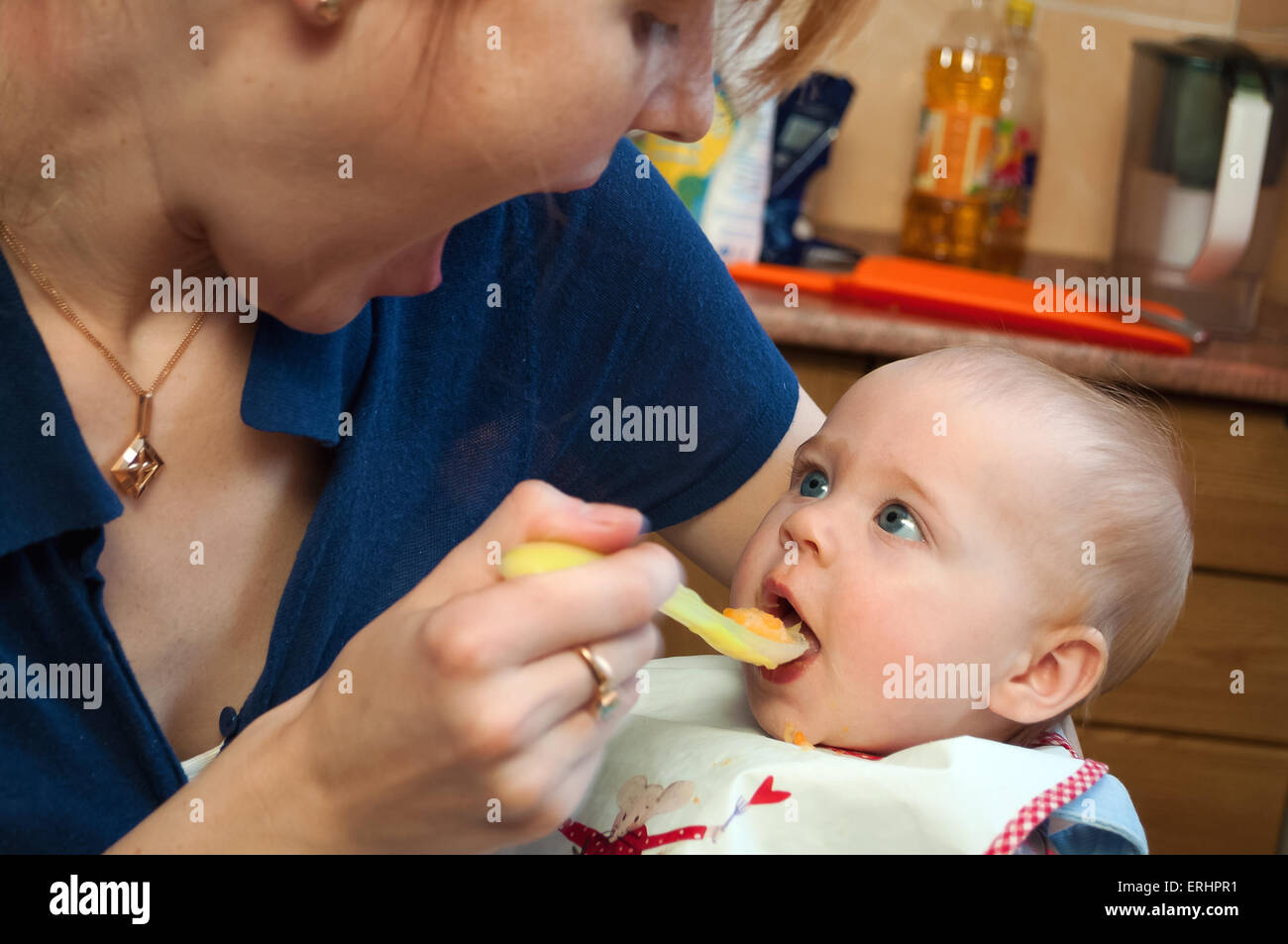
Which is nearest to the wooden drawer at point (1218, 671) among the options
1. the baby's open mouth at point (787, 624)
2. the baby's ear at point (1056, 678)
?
the baby's ear at point (1056, 678)

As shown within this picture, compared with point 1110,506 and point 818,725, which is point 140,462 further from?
point 1110,506

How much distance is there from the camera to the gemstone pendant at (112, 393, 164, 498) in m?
0.87

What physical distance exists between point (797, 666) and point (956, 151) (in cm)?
154

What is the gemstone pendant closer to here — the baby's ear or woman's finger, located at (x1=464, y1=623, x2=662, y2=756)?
woman's finger, located at (x1=464, y1=623, x2=662, y2=756)

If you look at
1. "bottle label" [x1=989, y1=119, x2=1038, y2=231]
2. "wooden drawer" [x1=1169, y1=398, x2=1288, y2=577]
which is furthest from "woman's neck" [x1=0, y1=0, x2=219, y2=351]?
"bottle label" [x1=989, y1=119, x2=1038, y2=231]

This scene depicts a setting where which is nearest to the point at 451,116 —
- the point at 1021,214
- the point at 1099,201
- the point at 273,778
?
the point at 273,778

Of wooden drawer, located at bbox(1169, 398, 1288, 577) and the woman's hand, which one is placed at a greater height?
the woman's hand

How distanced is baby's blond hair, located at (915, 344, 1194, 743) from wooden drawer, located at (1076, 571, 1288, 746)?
94cm

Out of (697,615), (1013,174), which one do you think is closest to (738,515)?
(697,615)

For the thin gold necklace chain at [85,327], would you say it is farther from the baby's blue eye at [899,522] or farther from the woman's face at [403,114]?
the baby's blue eye at [899,522]

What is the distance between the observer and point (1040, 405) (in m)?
1.04

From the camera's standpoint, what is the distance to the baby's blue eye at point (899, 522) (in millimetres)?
986

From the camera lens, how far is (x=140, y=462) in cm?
88
